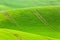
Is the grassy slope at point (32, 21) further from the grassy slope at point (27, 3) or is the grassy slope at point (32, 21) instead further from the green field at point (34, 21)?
the grassy slope at point (27, 3)

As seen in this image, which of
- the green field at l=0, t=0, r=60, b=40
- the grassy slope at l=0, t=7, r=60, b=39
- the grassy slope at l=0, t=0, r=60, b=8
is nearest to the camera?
the green field at l=0, t=0, r=60, b=40

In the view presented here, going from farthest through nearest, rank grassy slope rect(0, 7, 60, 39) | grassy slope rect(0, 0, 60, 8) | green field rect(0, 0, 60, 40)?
grassy slope rect(0, 0, 60, 8) → grassy slope rect(0, 7, 60, 39) → green field rect(0, 0, 60, 40)

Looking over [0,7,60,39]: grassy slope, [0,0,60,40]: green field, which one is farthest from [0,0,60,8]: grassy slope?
[0,7,60,39]: grassy slope

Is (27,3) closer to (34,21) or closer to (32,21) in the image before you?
(34,21)

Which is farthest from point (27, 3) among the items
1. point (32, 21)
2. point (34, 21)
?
point (32, 21)

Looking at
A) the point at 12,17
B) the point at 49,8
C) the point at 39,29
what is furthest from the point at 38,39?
the point at 49,8

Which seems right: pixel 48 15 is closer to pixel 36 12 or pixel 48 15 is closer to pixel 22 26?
pixel 36 12

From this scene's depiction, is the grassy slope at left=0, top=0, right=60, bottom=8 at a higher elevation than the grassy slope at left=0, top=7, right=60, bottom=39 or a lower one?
higher

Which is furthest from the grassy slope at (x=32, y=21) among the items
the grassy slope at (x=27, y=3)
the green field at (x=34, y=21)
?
the grassy slope at (x=27, y=3)

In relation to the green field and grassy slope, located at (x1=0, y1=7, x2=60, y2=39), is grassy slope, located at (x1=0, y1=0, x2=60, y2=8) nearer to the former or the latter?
the green field
